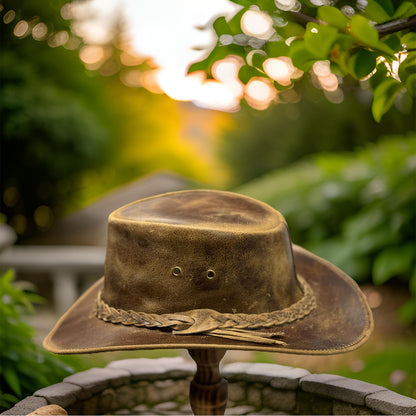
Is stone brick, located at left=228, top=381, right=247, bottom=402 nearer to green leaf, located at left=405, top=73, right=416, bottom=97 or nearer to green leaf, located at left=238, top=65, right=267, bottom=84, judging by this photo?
green leaf, located at left=238, top=65, right=267, bottom=84

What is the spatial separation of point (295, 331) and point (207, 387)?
0.51 m

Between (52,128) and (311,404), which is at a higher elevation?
(52,128)

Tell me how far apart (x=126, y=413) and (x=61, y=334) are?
823mm

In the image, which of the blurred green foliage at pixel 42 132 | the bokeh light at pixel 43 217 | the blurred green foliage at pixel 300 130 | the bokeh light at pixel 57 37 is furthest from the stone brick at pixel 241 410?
the blurred green foliage at pixel 300 130

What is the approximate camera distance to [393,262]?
4.46 m

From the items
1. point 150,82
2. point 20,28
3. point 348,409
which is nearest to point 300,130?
point 150,82

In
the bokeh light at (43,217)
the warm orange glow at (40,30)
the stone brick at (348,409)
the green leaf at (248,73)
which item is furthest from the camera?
the bokeh light at (43,217)

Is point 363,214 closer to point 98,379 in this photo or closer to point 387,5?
point 98,379

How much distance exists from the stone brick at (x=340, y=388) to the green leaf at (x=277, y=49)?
146cm

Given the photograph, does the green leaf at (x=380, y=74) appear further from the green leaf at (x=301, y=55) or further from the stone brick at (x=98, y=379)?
the stone brick at (x=98, y=379)

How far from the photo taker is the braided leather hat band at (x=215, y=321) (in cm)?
157

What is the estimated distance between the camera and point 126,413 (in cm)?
246

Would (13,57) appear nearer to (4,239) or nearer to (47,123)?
(47,123)

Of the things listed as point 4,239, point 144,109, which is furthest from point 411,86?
point 144,109
